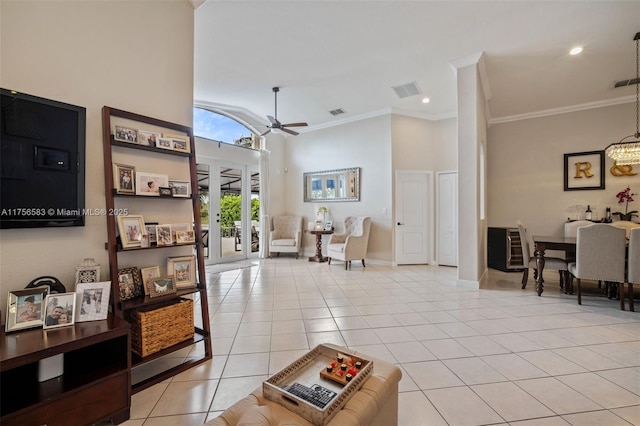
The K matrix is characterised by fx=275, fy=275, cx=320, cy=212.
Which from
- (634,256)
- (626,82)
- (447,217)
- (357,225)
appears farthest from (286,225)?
(626,82)

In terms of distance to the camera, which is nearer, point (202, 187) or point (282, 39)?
point (282, 39)

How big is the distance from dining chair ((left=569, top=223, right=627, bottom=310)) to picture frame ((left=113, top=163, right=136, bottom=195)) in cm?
469

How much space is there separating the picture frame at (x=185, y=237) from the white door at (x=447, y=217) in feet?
17.3

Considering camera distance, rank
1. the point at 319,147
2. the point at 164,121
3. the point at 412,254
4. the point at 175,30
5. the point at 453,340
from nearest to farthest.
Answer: the point at 164,121 < the point at 175,30 < the point at 453,340 < the point at 412,254 < the point at 319,147

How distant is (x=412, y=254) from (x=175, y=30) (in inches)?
219

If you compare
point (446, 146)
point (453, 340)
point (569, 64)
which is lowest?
point (453, 340)

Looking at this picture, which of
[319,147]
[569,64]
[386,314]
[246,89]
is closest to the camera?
[386,314]

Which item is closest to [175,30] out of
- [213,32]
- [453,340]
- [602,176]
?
[213,32]

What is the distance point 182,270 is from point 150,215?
19.3 inches

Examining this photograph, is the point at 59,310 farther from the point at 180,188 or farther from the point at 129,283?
the point at 180,188

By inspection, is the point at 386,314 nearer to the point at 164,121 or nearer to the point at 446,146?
the point at 164,121

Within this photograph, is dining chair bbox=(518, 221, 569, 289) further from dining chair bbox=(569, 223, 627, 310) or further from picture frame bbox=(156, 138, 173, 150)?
picture frame bbox=(156, 138, 173, 150)

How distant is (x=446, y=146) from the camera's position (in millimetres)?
6098

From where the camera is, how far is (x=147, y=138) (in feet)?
6.56
